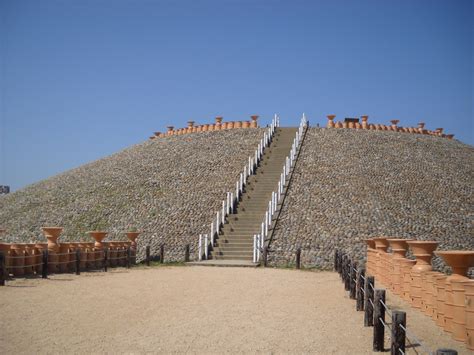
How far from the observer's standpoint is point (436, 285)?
987 cm

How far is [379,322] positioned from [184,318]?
3.84 metres

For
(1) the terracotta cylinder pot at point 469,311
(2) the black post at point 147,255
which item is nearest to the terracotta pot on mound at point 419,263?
(1) the terracotta cylinder pot at point 469,311

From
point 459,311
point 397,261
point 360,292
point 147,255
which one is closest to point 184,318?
point 360,292

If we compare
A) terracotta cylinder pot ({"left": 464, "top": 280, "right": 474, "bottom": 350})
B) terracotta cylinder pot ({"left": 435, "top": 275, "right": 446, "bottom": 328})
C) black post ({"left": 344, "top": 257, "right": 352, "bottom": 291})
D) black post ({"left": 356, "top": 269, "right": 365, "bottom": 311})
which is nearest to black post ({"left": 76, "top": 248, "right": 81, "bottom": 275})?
black post ({"left": 344, "top": 257, "right": 352, "bottom": 291})

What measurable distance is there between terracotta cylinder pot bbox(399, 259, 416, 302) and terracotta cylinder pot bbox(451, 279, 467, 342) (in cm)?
346

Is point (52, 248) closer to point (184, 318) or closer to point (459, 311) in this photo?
point (184, 318)

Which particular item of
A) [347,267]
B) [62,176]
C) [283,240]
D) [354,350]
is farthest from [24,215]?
[354,350]

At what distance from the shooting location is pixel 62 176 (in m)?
36.6

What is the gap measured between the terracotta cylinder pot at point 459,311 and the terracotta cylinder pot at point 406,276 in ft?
11.4

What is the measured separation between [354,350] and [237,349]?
1.84 metres

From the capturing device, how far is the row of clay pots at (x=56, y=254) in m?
15.4

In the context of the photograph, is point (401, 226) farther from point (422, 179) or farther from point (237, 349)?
point (237, 349)

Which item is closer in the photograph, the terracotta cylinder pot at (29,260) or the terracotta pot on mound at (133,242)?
the terracotta cylinder pot at (29,260)

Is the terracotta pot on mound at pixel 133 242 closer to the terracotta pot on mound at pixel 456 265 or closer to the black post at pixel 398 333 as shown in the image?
the terracotta pot on mound at pixel 456 265
